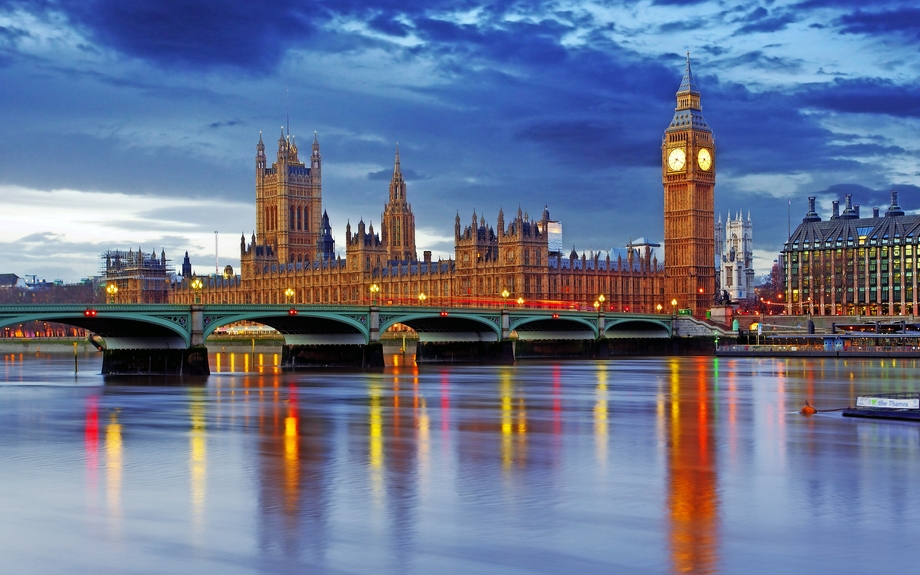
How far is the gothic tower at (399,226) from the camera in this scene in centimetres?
16725

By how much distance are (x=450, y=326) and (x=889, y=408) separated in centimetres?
5711

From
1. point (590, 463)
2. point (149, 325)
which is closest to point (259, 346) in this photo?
point (149, 325)

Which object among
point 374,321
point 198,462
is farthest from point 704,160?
point 198,462

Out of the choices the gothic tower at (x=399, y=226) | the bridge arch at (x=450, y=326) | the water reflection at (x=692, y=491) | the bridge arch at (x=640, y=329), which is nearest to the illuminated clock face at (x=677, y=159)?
the bridge arch at (x=640, y=329)

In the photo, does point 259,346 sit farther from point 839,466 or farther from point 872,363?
point 839,466

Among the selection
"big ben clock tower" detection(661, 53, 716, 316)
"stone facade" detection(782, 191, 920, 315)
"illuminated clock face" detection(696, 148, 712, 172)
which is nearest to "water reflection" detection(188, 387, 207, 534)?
"big ben clock tower" detection(661, 53, 716, 316)

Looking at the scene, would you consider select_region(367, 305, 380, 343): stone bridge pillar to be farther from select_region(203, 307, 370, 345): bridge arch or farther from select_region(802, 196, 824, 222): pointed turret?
select_region(802, 196, 824, 222): pointed turret

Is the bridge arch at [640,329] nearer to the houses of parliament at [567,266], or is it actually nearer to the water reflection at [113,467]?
the houses of parliament at [567,266]

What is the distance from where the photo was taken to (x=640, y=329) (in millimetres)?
110875

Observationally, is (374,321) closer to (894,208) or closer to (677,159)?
(677,159)

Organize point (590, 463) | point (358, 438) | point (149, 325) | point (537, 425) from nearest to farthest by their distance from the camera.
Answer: point (590, 463)
point (358, 438)
point (537, 425)
point (149, 325)

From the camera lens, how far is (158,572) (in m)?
16.4

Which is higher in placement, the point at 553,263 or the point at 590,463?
the point at 553,263

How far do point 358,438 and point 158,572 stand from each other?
1604 cm
